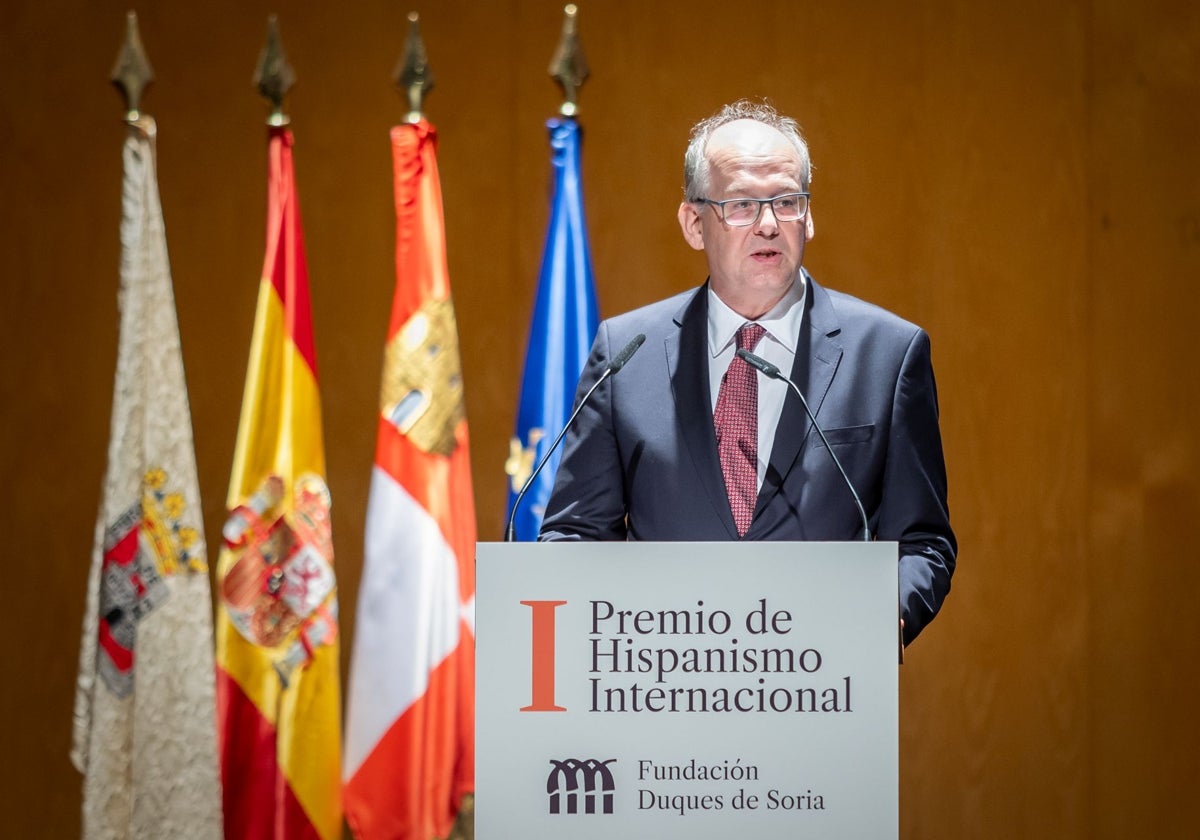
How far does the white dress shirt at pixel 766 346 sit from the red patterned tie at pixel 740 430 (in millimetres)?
12

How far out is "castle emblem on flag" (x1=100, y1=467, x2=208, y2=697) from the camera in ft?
9.39

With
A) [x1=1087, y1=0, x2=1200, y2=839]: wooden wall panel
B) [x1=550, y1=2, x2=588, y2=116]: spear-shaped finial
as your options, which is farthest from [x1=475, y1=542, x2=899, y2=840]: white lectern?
[x1=1087, y1=0, x2=1200, y2=839]: wooden wall panel

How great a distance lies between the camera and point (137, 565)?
2.88 m

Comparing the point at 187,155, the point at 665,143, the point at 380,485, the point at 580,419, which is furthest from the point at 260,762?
the point at 665,143

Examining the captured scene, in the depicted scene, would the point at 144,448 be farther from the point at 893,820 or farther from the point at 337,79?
the point at 893,820

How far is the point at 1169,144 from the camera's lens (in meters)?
3.30

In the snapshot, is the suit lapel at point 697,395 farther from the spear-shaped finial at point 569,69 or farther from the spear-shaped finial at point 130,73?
the spear-shaped finial at point 130,73

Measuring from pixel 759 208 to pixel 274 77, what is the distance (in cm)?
139

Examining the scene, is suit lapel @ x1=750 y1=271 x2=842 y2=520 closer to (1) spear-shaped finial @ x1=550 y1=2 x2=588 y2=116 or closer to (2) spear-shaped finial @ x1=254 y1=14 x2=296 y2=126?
(1) spear-shaped finial @ x1=550 y1=2 x2=588 y2=116

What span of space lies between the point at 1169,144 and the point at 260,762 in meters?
2.65

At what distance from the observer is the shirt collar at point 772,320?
217 centimetres

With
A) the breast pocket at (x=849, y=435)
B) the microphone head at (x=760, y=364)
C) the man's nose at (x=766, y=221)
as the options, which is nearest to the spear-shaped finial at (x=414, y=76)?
the man's nose at (x=766, y=221)

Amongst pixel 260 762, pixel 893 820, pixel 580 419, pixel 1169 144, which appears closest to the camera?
pixel 893 820

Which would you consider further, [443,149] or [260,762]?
[443,149]
